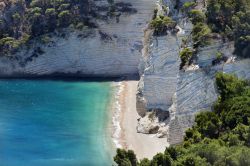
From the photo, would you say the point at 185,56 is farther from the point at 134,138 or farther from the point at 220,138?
the point at 220,138

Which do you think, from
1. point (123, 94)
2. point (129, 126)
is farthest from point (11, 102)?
point (129, 126)

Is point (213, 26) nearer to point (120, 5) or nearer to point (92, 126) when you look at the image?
point (92, 126)

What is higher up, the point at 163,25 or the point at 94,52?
the point at 163,25

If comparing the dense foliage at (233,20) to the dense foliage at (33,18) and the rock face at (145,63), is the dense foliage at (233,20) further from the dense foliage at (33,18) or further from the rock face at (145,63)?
the dense foliage at (33,18)

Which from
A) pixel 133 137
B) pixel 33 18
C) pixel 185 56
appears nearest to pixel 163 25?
pixel 185 56

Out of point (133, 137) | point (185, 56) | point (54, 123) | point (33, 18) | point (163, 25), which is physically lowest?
point (54, 123)
